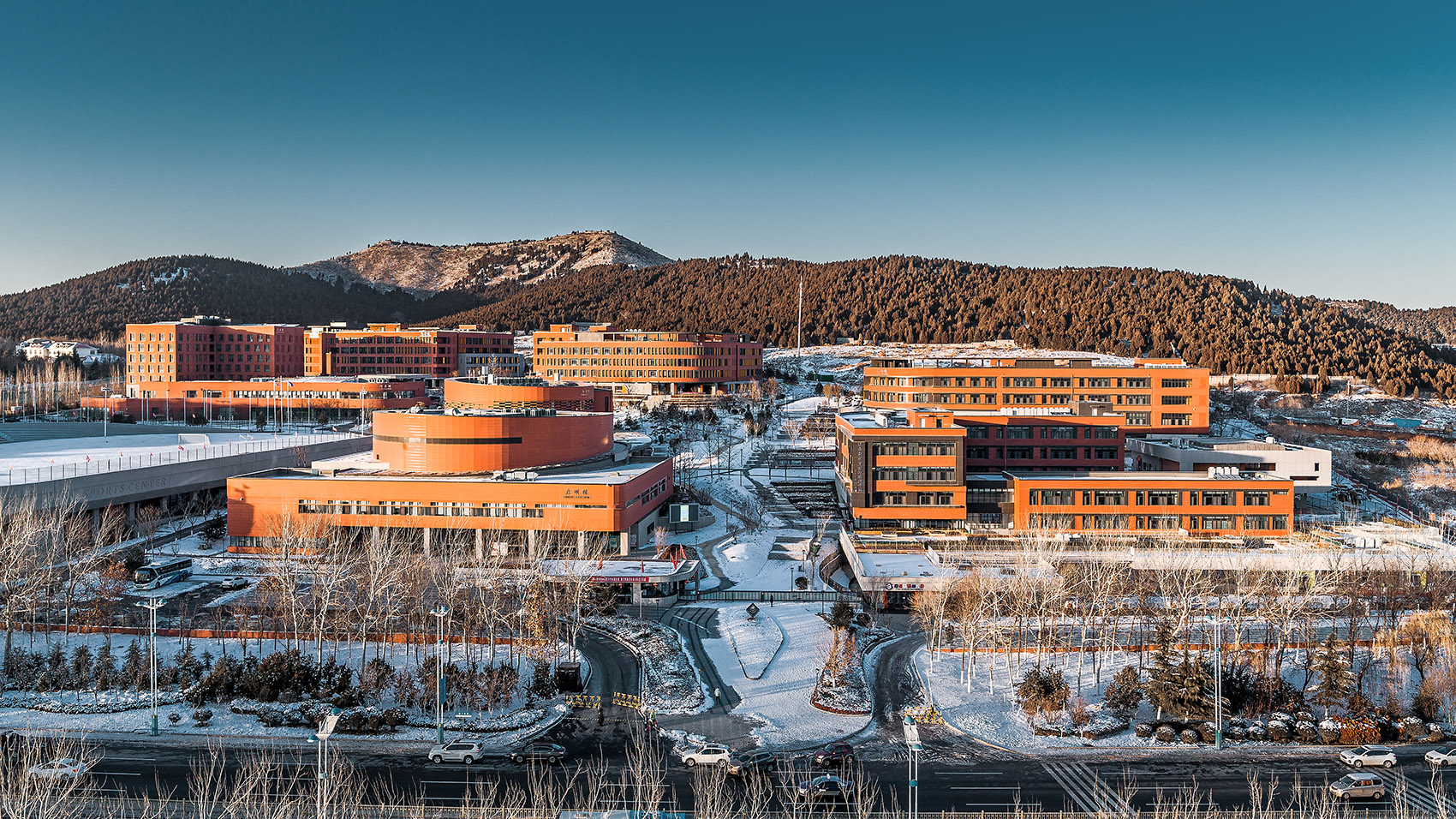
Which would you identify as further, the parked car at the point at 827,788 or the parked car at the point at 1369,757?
the parked car at the point at 1369,757

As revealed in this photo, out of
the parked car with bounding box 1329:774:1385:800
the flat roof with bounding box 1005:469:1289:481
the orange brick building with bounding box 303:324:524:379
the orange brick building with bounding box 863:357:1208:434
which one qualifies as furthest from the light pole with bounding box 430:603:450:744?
the orange brick building with bounding box 303:324:524:379

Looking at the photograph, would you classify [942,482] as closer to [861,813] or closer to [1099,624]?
[1099,624]

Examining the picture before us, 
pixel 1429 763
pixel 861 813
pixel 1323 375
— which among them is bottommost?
pixel 1429 763

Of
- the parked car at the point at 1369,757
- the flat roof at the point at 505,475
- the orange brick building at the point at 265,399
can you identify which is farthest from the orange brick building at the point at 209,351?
the parked car at the point at 1369,757

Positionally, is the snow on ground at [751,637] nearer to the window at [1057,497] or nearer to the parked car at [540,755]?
the parked car at [540,755]

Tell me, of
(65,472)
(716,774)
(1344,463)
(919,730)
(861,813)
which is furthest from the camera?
(1344,463)

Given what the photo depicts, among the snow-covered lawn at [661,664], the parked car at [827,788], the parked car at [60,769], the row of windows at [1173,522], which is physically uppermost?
the row of windows at [1173,522]

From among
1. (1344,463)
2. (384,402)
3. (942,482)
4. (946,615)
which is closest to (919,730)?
(946,615)
